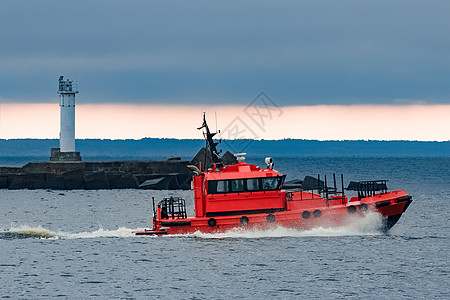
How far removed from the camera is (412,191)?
71375mm

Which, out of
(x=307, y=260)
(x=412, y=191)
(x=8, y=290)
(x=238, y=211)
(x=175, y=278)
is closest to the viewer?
(x=8, y=290)

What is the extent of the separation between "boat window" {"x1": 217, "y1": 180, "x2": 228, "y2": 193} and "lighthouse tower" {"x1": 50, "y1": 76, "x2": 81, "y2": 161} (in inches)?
1698

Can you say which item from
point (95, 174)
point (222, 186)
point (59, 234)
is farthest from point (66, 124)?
point (222, 186)

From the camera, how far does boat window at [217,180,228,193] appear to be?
29.0 m

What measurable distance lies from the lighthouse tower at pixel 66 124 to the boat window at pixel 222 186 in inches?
1698

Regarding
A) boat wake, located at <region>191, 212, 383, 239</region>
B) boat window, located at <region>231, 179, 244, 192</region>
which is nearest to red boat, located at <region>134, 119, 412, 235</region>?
boat window, located at <region>231, 179, 244, 192</region>

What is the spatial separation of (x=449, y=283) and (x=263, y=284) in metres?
5.74

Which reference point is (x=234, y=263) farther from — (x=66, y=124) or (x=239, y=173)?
(x=66, y=124)

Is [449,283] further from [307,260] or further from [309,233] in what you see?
[309,233]

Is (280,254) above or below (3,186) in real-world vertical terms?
below

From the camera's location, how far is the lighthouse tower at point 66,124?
70.1 m

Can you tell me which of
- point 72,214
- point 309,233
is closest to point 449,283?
point 309,233

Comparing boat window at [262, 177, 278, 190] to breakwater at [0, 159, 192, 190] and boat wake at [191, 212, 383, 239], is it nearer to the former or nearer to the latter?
boat wake at [191, 212, 383, 239]

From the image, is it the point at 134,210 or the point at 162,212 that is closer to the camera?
the point at 162,212
